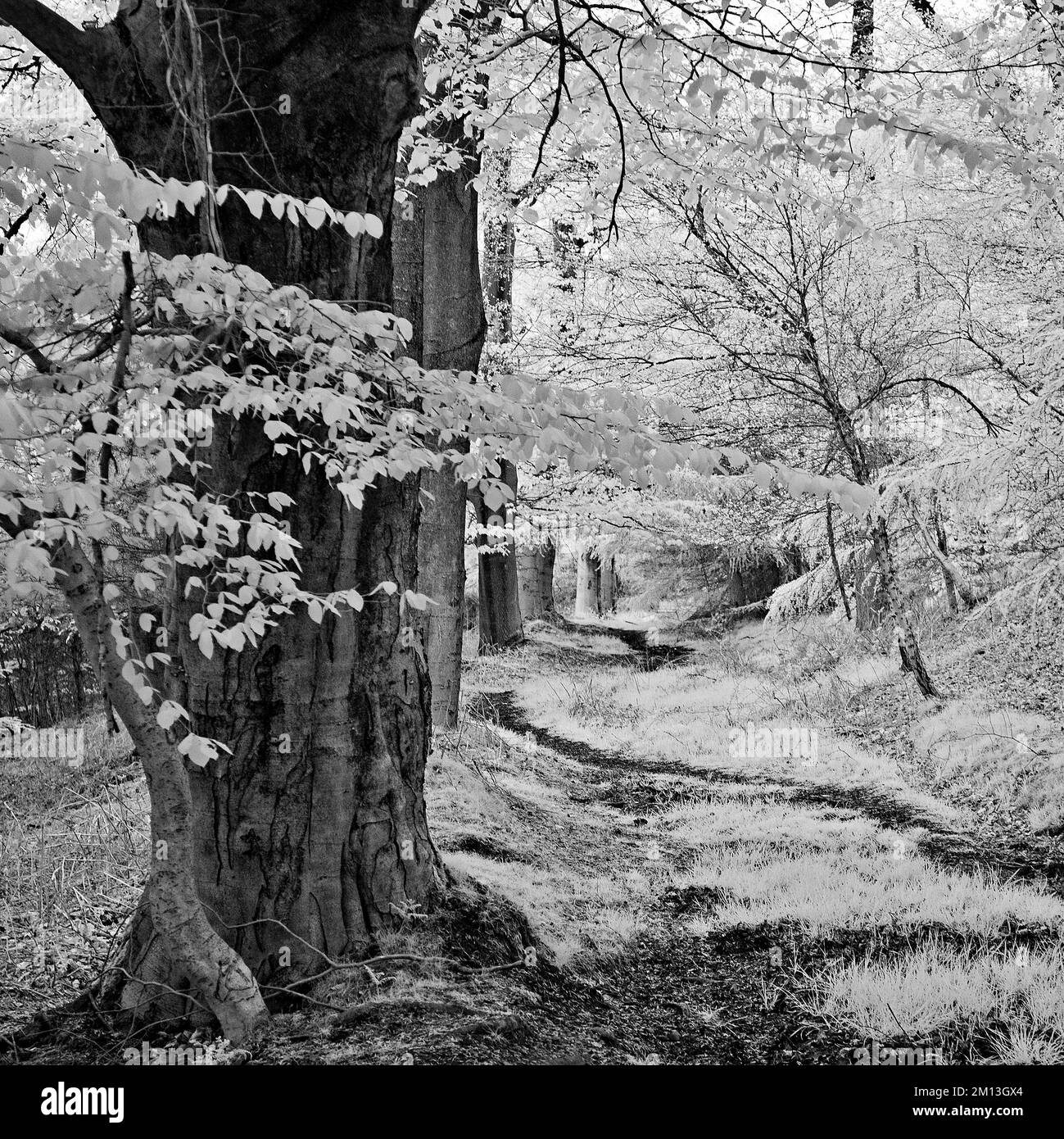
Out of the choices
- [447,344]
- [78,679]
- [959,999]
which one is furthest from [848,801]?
[78,679]

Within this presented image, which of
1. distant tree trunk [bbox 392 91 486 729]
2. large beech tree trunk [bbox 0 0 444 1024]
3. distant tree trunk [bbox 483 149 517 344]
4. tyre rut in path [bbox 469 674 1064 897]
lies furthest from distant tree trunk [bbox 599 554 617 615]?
large beech tree trunk [bbox 0 0 444 1024]

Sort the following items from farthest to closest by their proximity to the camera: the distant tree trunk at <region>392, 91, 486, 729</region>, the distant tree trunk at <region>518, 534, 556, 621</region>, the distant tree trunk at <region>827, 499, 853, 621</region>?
the distant tree trunk at <region>518, 534, 556, 621</region>
the distant tree trunk at <region>827, 499, 853, 621</region>
the distant tree trunk at <region>392, 91, 486, 729</region>

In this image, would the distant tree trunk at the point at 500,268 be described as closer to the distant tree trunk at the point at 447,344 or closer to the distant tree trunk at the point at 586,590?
the distant tree trunk at the point at 447,344

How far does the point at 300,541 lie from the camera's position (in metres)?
3.45

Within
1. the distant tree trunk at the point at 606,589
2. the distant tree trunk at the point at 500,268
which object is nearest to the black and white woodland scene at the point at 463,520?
the distant tree trunk at the point at 500,268

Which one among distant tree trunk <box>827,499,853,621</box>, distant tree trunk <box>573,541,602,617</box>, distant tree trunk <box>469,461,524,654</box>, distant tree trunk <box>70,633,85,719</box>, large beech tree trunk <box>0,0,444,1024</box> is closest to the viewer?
large beech tree trunk <box>0,0,444,1024</box>

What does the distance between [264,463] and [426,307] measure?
4.51m

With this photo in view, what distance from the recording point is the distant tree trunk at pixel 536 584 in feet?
61.1

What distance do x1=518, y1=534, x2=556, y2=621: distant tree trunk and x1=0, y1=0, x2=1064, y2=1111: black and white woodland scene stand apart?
869cm

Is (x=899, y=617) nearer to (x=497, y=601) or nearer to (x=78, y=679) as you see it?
(x=497, y=601)

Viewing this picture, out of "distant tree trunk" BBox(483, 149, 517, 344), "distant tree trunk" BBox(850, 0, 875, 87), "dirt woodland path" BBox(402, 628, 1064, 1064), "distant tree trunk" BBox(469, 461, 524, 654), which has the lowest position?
"dirt woodland path" BBox(402, 628, 1064, 1064)

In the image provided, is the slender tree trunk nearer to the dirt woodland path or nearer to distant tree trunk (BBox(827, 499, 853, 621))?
distant tree trunk (BBox(827, 499, 853, 621))

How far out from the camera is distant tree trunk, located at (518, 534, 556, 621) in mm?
18625

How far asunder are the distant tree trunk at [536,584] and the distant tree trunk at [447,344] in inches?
419
